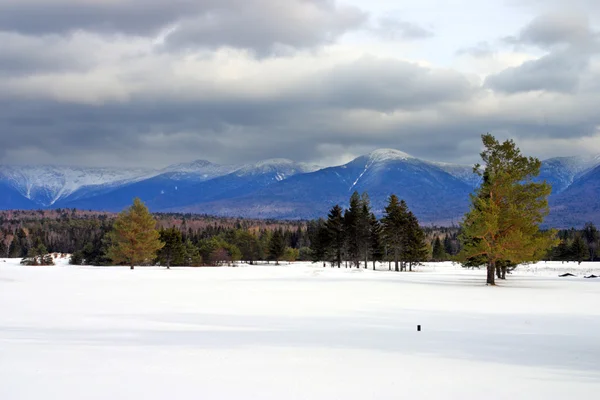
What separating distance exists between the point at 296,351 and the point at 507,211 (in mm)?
37649

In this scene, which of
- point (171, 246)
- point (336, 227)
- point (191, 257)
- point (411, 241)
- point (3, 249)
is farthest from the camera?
point (3, 249)

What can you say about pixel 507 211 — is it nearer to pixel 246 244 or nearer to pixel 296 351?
pixel 296 351

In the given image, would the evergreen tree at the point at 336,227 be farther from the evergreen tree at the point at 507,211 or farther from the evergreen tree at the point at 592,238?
the evergreen tree at the point at 592,238

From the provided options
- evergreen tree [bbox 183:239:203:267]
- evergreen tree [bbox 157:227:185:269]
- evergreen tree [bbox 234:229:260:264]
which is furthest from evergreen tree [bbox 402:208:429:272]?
evergreen tree [bbox 234:229:260:264]

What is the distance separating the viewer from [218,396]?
10.6 m

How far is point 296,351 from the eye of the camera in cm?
1545

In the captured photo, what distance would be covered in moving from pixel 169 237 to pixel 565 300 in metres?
73.8

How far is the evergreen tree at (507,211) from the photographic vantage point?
47.0m

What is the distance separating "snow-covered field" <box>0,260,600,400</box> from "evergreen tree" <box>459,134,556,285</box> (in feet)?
60.1

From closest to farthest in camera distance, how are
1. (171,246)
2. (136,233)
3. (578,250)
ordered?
(136,233)
(171,246)
(578,250)

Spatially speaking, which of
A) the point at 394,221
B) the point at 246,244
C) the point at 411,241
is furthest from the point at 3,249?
the point at 394,221

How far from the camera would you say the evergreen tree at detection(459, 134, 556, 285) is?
154ft

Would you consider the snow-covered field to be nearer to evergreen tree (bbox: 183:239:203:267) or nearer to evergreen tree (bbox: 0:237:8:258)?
evergreen tree (bbox: 183:239:203:267)

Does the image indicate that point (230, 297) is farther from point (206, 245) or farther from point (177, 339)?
point (206, 245)
